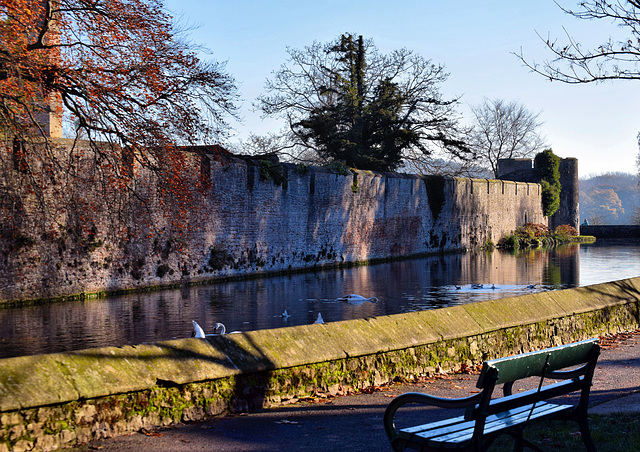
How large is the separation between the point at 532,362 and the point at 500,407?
0.90 ft

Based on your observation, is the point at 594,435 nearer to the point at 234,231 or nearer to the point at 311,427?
the point at 311,427

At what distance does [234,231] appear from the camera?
1978cm

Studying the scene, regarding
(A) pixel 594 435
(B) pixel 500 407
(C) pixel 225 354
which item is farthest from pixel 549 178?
(B) pixel 500 407

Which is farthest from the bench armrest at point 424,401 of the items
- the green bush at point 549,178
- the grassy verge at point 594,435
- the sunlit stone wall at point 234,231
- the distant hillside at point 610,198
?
the distant hillside at point 610,198

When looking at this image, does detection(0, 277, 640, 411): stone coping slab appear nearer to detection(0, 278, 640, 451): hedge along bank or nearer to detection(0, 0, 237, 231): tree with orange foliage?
detection(0, 278, 640, 451): hedge along bank

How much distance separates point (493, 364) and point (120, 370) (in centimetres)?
212

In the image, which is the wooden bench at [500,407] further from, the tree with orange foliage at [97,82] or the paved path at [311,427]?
the tree with orange foliage at [97,82]

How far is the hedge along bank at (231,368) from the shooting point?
12.7ft

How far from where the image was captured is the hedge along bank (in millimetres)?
3871

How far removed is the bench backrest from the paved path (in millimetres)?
1000

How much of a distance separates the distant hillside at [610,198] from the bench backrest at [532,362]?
391ft

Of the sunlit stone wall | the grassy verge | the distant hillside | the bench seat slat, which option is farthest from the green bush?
the distant hillside

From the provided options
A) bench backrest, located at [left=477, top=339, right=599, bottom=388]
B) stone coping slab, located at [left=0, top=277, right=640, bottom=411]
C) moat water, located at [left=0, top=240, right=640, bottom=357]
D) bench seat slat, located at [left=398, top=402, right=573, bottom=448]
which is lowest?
moat water, located at [left=0, top=240, right=640, bottom=357]

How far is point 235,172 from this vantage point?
19734mm
